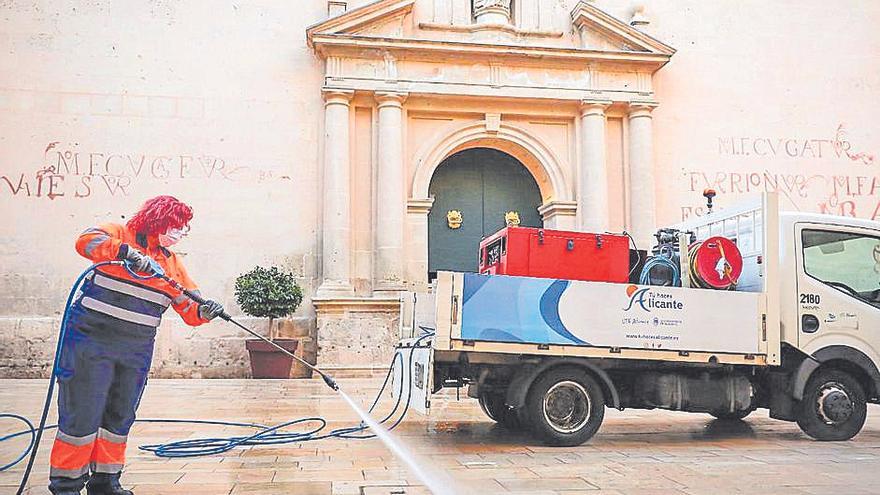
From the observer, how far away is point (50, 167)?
15.0 m

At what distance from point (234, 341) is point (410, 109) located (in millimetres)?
5479

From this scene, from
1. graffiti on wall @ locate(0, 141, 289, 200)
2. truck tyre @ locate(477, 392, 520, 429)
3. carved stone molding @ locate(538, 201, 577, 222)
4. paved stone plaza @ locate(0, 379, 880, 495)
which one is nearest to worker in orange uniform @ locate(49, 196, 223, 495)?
paved stone plaza @ locate(0, 379, 880, 495)

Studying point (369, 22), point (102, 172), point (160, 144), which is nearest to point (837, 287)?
point (369, 22)

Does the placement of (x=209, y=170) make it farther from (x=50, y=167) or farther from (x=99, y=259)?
(x=99, y=259)

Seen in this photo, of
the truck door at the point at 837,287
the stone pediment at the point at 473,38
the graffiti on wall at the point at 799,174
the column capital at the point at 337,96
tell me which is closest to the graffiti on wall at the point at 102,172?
the column capital at the point at 337,96

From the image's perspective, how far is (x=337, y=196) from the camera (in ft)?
50.7

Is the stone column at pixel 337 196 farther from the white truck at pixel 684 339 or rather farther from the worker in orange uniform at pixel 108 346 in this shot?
the worker in orange uniform at pixel 108 346

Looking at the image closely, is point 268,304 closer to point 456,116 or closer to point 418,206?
point 418,206

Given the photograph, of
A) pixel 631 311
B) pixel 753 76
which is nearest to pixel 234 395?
pixel 631 311

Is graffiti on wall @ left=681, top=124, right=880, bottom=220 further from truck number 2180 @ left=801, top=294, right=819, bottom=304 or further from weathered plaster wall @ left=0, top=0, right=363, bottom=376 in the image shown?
truck number 2180 @ left=801, top=294, right=819, bottom=304

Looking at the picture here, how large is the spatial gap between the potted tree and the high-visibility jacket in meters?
9.60

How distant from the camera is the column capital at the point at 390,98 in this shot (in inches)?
617

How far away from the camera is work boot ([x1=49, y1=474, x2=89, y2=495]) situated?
4164 mm

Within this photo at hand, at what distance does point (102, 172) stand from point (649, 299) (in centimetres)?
1143
